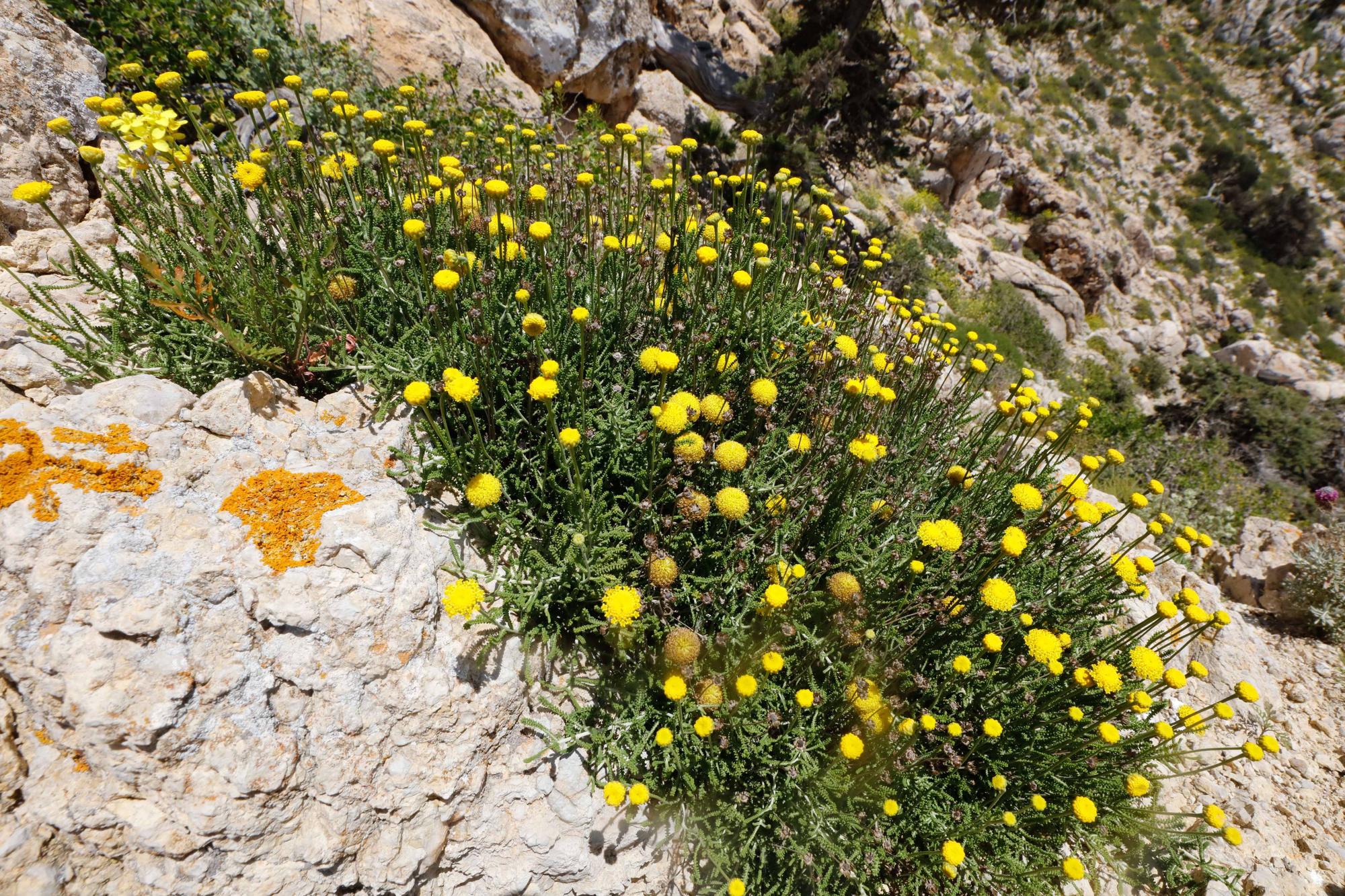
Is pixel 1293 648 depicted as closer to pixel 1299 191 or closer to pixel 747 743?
pixel 747 743

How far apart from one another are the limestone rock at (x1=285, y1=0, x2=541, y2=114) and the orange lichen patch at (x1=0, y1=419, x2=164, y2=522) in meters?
5.89

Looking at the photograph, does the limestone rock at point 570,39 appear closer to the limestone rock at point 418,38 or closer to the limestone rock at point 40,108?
the limestone rock at point 418,38

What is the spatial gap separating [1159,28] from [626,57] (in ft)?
165

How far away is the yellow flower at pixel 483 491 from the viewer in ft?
8.27

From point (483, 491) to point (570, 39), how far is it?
8048 millimetres

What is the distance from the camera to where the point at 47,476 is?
7.16 ft

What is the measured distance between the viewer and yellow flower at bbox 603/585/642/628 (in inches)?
98.5

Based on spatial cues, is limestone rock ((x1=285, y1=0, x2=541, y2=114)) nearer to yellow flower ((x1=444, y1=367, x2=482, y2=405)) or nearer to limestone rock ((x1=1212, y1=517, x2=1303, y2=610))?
yellow flower ((x1=444, y1=367, x2=482, y2=405))

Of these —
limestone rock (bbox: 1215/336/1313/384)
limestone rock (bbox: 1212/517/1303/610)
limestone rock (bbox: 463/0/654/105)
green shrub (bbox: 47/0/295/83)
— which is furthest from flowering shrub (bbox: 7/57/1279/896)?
limestone rock (bbox: 1215/336/1313/384)

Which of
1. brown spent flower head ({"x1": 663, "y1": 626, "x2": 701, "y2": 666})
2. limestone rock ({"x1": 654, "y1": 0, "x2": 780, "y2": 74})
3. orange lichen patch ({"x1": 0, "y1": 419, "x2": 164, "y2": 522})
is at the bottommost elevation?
orange lichen patch ({"x1": 0, "y1": 419, "x2": 164, "y2": 522})

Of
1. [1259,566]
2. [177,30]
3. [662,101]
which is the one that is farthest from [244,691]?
[662,101]

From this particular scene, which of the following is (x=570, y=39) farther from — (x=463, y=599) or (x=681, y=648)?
(x=681, y=648)

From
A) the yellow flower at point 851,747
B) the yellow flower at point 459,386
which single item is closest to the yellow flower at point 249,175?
the yellow flower at point 459,386

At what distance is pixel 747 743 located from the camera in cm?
260
